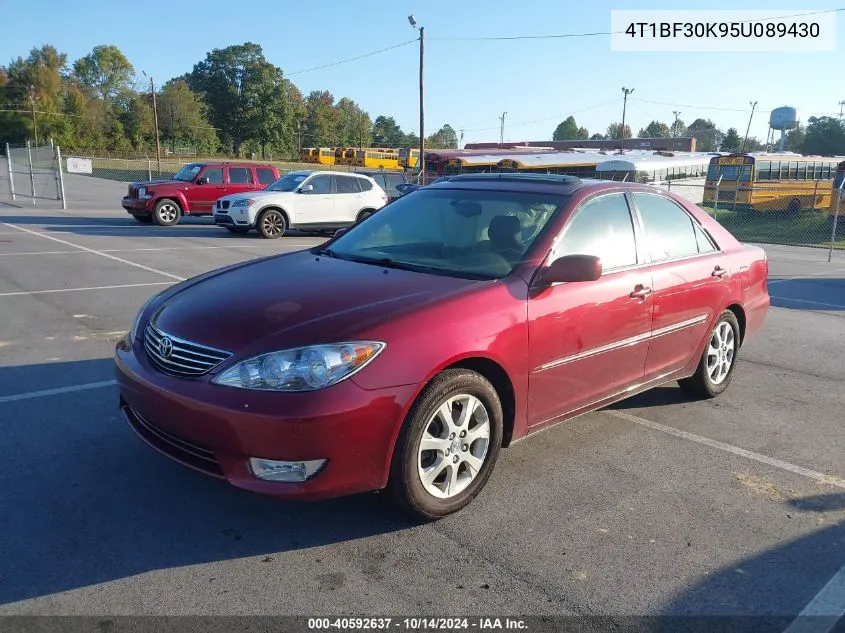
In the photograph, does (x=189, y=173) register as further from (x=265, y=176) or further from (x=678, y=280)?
(x=678, y=280)

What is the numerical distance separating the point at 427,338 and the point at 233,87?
106 meters

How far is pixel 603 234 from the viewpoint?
4.49 m


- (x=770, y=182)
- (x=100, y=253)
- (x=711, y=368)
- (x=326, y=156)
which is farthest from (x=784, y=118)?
(x=711, y=368)

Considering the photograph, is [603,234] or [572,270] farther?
[603,234]

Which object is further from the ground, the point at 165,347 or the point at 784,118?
the point at 784,118

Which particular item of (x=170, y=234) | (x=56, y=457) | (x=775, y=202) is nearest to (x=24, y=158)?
(x=170, y=234)

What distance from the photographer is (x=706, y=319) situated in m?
5.22

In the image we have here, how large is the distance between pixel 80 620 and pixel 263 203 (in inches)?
582

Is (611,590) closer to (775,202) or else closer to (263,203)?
(263,203)

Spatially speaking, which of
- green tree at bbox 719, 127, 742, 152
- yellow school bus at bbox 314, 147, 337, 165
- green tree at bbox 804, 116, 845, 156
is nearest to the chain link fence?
yellow school bus at bbox 314, 147, 337, 165

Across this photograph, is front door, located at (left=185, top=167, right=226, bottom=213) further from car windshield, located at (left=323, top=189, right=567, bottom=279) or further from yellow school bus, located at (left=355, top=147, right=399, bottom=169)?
yellow school bus, located at (left=355, top=147, right=399, bottom=169)

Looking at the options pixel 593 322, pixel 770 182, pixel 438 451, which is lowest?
pixel 438 451

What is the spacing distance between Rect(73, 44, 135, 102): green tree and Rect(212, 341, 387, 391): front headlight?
107039mm

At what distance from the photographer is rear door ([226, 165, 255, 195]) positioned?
2008 cm
